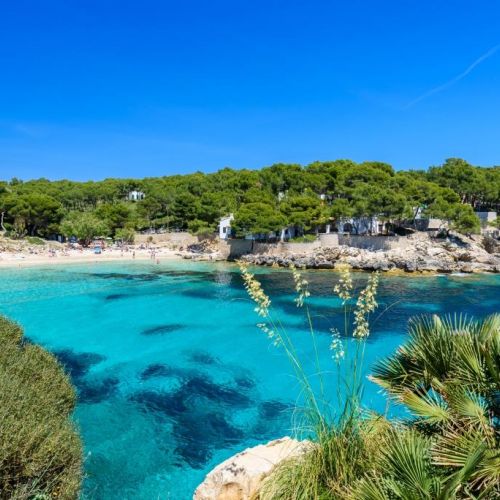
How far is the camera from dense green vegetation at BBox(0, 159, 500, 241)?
54188 millimetres

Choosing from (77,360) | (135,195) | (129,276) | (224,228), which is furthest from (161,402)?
(135,195)

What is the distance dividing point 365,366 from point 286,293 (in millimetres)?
17146

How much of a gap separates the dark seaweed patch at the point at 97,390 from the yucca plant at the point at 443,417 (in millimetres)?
10692

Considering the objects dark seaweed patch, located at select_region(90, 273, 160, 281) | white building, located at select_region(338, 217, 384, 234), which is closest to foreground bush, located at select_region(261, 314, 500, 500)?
dark seaweed patch, located at select_region(90, 273, 160, 281)

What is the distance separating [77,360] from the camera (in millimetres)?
16984

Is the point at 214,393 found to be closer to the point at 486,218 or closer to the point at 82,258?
the point at 82,258

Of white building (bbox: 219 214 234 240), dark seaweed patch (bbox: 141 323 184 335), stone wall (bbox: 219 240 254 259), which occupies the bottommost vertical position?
dark seaweed patch (bbox: 141 323 184 335)

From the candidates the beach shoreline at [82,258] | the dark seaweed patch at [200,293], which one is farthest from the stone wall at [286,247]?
the dark seaweed patch at [200,293]

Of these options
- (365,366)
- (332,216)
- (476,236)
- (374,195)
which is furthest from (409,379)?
(476,236)

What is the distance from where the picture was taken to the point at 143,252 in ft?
205

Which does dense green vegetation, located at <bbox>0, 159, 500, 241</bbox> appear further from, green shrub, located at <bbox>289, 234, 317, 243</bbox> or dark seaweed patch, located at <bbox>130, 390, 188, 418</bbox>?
dark seaweed patch, located at <bbox>130, 390, 188, 418</bbox>

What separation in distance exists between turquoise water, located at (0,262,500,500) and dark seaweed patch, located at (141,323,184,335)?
Answer: 0.06m

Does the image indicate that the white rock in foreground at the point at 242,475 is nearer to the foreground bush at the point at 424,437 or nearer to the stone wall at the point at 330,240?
the foreground bush at the point at 424,437

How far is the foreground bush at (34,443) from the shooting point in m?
5.83
